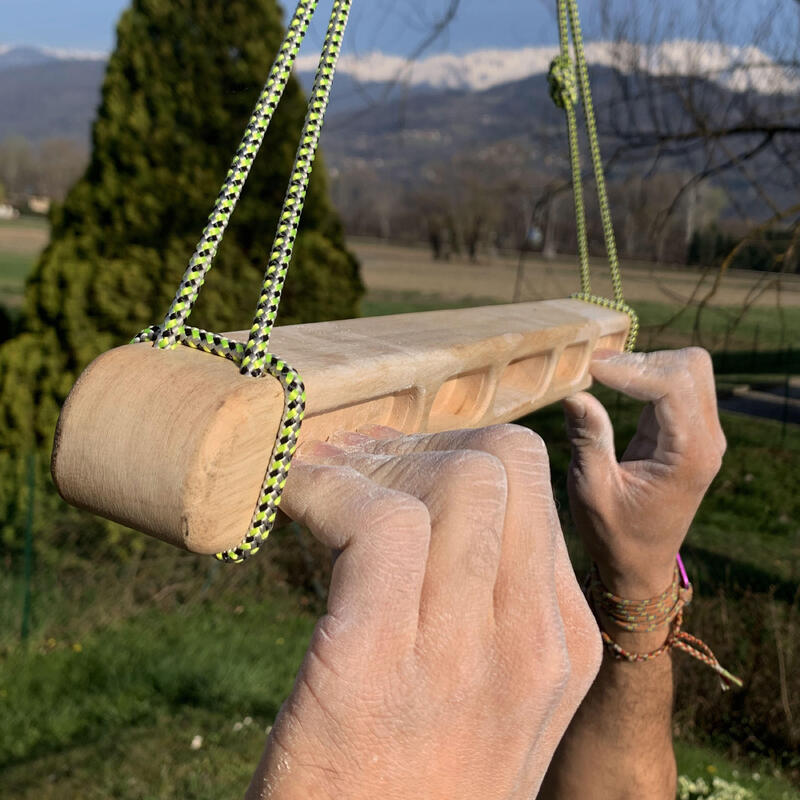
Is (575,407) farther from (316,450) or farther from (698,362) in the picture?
(316,450)

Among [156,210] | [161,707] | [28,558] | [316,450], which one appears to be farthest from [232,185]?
[156,210]

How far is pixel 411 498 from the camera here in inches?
24.6

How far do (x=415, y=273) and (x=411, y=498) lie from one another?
24697mm

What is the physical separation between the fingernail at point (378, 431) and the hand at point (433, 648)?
0.56 ft

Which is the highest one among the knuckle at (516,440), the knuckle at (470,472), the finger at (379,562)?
the knuckle at (516,440)

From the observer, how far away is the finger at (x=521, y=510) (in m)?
0.64

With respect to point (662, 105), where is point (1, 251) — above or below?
below

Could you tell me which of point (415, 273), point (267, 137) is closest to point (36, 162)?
point (415, 273)

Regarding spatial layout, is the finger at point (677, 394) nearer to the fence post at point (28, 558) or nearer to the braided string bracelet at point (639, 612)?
the braided string bracelet at point (639, 612)

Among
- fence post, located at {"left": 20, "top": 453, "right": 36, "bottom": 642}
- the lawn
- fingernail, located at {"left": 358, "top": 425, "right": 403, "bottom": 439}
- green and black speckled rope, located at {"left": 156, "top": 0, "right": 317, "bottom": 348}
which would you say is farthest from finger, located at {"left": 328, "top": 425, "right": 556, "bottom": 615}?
fence post, located at {"left": 20, "top": 453, "right": 36, "bottom": 642}

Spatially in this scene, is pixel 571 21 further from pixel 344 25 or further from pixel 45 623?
pixel 45 623

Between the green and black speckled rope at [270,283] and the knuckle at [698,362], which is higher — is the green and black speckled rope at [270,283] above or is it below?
above

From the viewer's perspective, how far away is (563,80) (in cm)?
178

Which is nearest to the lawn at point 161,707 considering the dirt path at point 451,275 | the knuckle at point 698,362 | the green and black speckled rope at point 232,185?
the knuckle at point 698,362
